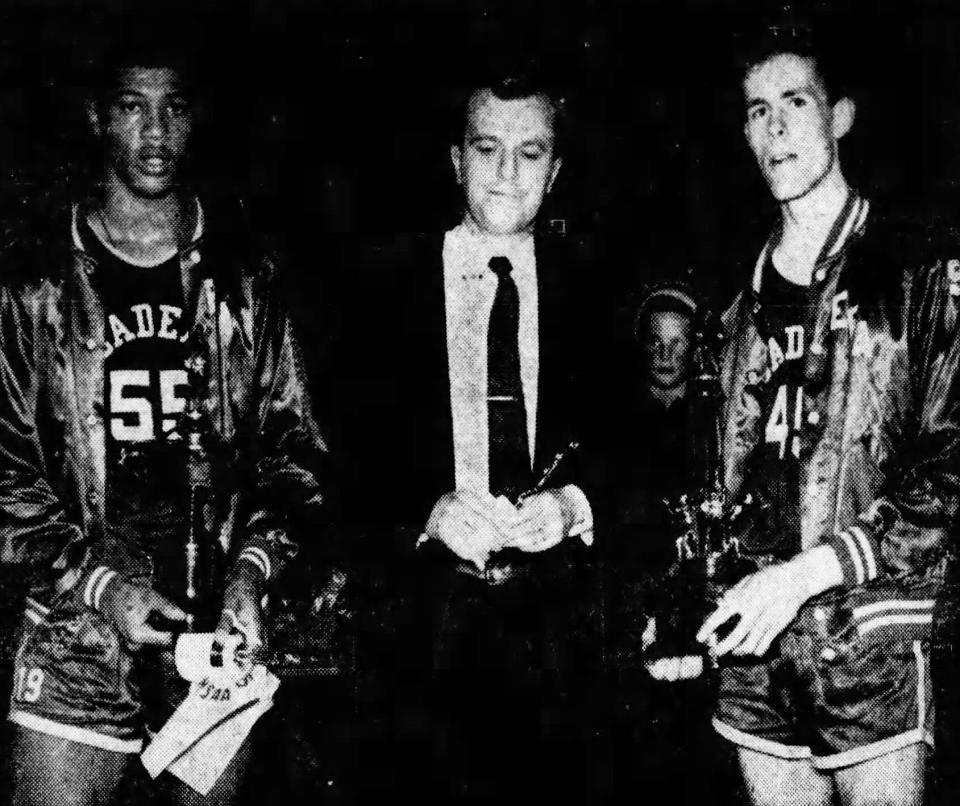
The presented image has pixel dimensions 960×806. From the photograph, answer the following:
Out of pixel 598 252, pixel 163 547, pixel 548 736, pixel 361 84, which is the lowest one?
pixel 548 736

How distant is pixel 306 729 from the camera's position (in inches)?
114

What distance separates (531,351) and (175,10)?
107 cm

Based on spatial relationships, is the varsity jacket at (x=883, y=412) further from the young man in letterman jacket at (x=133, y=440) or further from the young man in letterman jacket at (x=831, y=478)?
the young man in letterman jacket at (x=133, y=440)

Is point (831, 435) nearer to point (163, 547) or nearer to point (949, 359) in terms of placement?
point (949, 359)

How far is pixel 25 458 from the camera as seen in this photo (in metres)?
2.75

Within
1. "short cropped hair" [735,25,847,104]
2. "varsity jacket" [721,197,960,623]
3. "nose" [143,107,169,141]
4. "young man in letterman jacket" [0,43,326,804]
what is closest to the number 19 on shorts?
"young man in letterman jacket" [0,43,326,804]

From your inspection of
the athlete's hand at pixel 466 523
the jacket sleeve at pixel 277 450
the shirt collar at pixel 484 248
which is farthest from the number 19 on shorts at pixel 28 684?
the shirt collar at pixel 484 248

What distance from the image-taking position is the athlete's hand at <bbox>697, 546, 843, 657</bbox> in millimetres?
2797

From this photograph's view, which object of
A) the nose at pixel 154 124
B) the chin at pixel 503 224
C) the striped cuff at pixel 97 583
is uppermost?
the nose at pixel 154 124

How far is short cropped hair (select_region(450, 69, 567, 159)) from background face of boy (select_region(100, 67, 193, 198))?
0.59 metres

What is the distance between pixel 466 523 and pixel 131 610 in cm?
72

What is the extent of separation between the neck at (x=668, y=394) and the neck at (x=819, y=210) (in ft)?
1.28

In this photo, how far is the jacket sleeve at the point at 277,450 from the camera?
2850mm

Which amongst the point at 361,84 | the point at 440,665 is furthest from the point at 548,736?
the point at 361,84
